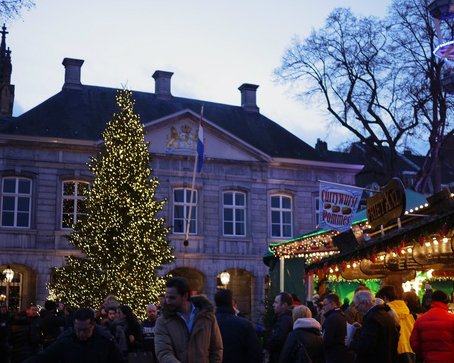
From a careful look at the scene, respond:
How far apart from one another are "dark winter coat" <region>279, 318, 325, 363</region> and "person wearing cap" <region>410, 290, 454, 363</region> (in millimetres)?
1275

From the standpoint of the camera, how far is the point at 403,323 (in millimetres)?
8648

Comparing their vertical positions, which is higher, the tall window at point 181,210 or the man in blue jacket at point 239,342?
the tall window at point 181,210

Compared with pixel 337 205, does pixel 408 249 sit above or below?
below

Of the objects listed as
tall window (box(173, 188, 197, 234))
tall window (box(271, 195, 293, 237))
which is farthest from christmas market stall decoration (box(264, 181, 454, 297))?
tall window (box(271, 195, 293, 237))

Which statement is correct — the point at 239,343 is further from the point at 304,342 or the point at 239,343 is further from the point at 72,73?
the point at 72,73

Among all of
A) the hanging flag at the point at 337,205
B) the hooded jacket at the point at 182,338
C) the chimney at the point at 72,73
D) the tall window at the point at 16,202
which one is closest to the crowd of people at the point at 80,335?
the hooded jacket at the point at 182,338

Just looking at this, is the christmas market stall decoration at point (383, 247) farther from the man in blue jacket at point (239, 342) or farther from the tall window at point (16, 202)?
the tall window at point (16, 202)

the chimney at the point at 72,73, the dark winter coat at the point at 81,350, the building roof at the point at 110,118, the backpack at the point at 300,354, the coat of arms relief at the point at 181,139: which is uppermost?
the chimney at the point at 72,73

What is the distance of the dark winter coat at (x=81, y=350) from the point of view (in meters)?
5.31

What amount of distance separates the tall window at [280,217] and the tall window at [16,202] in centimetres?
1067

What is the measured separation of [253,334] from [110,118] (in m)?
26.0

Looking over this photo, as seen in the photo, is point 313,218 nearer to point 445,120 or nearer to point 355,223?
point 445,120

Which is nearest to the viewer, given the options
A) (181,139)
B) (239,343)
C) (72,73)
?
(239,343)

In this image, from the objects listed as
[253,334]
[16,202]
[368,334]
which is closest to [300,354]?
[253,334]
